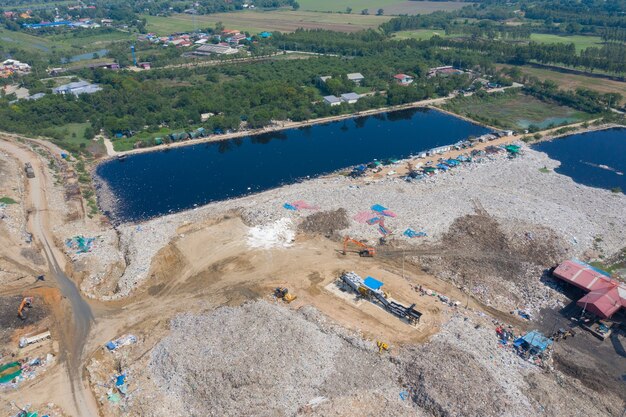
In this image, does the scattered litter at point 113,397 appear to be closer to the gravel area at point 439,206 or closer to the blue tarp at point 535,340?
the gravel area at point 439,206

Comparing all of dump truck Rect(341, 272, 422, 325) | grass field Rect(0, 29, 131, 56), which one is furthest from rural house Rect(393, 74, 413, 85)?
grass field Rect(0, 29, 131, 56)

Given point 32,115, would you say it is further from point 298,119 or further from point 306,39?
point 306,39

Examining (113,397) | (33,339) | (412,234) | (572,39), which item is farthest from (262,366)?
(572,39)

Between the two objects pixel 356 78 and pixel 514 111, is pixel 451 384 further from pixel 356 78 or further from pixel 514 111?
pixel 356 78

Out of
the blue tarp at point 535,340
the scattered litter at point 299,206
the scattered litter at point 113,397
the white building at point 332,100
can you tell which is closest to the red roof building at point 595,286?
the blue tarp at point 535,340

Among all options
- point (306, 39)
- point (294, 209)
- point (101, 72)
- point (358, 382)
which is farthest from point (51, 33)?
point (358, 382)

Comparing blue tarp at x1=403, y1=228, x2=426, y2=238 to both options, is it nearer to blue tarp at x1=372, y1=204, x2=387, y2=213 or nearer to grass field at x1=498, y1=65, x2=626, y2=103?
blue tarp at x1=372, y1=204, x2=387, y2=213
